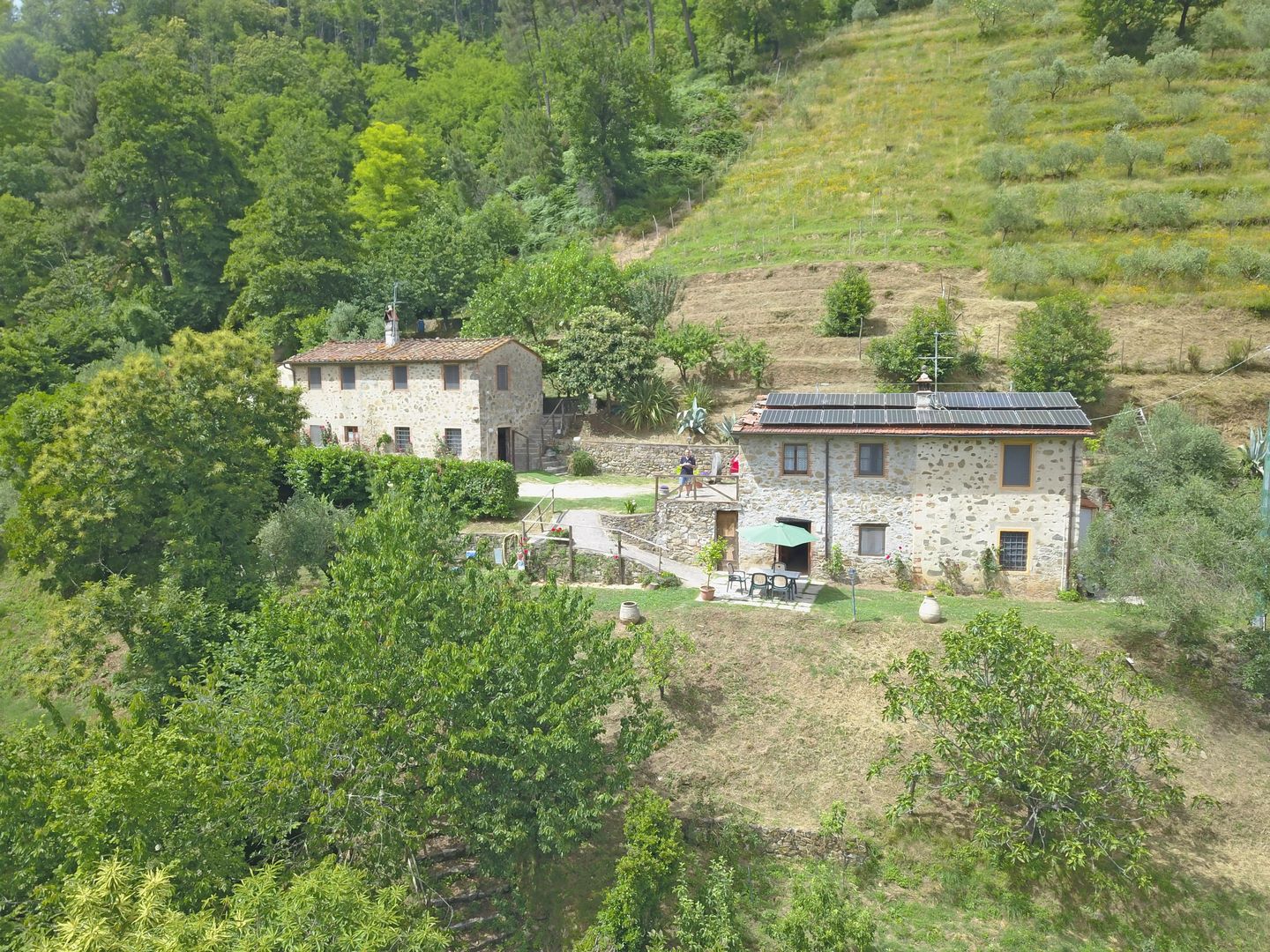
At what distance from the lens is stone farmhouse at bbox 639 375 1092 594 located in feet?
72.6

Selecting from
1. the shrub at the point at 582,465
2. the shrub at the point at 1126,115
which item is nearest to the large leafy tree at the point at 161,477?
the shrub at the point at 582,465

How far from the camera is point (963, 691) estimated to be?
1556 cm

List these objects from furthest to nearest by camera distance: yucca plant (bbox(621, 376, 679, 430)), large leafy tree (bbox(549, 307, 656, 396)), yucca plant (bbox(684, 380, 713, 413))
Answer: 1. yucca plant (bbox(684, 380, 713, 413))
2. yucca plant (bbox(621, 376, 679, 430))
3. large leafy tree (bbox(549, 307, 656, 396))

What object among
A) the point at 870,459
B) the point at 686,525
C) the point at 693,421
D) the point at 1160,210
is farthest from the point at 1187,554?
Answer: the point at 1160,210

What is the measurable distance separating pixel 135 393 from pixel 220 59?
7820 centimetres

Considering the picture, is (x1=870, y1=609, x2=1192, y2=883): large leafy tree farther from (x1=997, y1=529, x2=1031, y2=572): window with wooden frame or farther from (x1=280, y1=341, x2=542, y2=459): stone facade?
(x1=280, y1=341, x2=542, y2=459): stone facade

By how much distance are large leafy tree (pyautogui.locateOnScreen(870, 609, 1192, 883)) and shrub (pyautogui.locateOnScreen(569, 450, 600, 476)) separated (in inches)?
748

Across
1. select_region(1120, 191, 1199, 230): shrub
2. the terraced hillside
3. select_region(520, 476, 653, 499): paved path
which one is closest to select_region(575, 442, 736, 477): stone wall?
select_region(520, 476, 653, 499): paved path

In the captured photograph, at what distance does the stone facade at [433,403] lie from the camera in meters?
32.7

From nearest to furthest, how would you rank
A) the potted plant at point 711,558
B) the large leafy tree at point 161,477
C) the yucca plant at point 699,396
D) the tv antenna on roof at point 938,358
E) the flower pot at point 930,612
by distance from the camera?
the flower pot at point 930,612
the large leafy tree at point 161,477
the potted plant at point 711,558
the tv antenna on roof at point 938,358
the yucca plant at point 699,396

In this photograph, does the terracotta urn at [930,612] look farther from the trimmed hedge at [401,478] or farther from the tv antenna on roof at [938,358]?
the tv antenna on roof at [938,358]

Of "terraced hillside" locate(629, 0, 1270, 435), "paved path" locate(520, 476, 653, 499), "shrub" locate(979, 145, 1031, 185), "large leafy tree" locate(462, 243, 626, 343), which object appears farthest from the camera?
"shrub" locate(979, 145, 1031, 185)

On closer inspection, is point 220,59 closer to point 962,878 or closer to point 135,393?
point 135,393

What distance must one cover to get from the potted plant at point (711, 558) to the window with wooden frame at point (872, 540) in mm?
3893
